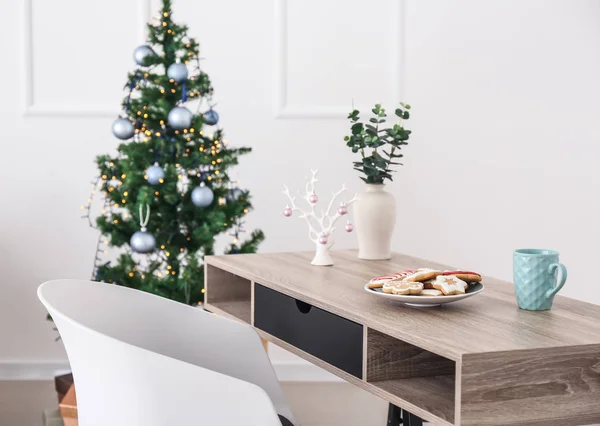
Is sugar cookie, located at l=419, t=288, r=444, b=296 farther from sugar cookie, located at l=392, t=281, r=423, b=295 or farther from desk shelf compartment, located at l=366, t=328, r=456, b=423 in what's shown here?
desk shelf compartment, located at l=366, t=328, r=456, b=423

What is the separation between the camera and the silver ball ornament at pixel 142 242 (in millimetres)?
3111

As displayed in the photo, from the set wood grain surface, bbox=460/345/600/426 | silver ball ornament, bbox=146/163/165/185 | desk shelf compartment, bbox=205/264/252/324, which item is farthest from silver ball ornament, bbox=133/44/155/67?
wood grain surface, bbox=460/345/600/426

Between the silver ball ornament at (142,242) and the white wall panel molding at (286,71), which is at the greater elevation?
the white wall panel molding at (286,71)

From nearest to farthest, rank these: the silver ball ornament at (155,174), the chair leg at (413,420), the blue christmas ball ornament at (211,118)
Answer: the chair leg at (413,420), the silver ball ornament at (155,174), the blue christmas ball ornament at (211,118)

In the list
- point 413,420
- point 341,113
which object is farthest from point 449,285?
point 341,113

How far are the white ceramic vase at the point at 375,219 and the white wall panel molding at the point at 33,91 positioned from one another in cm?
178

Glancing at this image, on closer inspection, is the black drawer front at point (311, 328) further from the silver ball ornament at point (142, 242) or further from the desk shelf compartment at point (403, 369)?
the silver ball ornament at point (142, 242)

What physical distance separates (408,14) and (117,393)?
2.67m

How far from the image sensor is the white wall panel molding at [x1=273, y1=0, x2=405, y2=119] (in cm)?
386

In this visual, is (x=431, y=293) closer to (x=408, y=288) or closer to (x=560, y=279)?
(x=408, y=288)

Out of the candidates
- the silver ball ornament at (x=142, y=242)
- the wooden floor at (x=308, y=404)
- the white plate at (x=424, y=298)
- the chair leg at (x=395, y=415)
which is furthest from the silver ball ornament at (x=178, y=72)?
the white plate at (x=424, y=298)

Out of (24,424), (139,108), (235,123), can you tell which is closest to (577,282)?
(235,123)

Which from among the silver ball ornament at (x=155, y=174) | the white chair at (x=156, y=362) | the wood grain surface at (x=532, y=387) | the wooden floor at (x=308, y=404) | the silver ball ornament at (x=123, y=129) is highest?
the silver ball ornament at (x=123, y=129)

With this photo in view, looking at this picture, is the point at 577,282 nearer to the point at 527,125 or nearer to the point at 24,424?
the point at 527,125
